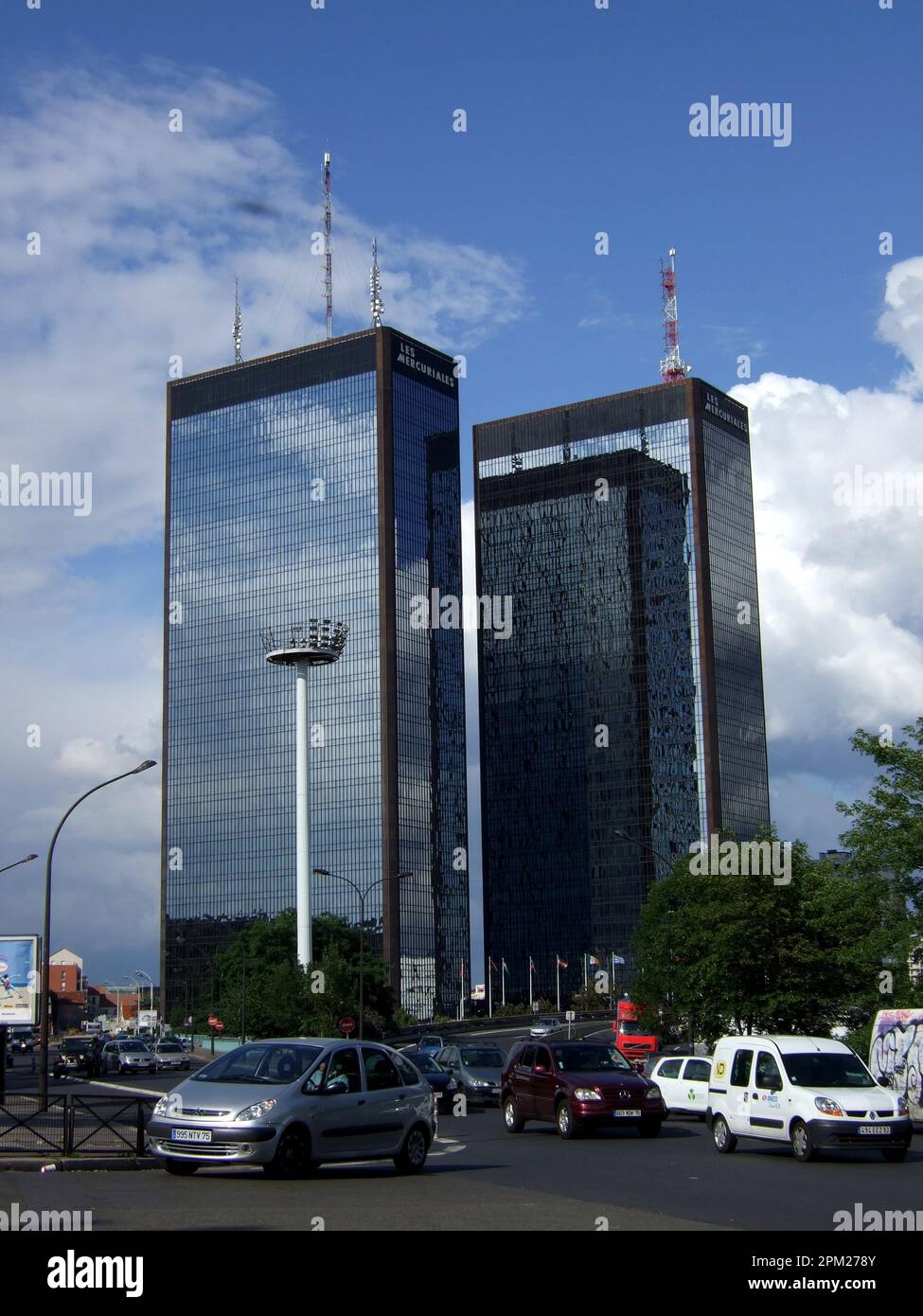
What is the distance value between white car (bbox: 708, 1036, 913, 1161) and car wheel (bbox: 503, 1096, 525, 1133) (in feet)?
16.9

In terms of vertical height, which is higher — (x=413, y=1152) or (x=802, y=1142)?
(x=413, y=1152)

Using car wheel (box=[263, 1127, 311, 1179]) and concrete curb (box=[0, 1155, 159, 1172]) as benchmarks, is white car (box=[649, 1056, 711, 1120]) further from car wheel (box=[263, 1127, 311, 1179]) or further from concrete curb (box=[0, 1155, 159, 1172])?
car wheel (box=[263, 1127, 311, 1179])

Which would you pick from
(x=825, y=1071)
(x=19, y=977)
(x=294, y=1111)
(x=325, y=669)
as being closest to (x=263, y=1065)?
(x=294, y=1111)

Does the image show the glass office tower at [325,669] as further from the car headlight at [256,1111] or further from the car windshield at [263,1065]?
the car headlight at [256,1111]

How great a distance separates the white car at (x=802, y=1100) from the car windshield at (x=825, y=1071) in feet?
0.04

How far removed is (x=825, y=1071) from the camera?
23.4 meters

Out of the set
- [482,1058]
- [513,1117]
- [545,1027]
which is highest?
[513,1117]

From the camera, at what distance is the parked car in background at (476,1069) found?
42.8m

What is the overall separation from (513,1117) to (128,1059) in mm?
46366

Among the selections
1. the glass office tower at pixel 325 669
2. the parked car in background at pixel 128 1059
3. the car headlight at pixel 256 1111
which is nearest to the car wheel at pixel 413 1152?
the car headlight at pixel 256 1111

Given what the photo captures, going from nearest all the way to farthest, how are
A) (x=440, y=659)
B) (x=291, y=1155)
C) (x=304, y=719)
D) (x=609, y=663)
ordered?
(x=291, y=1155) < (x=304, y=719) < (x=440, y=659) < (x=609, y=663)

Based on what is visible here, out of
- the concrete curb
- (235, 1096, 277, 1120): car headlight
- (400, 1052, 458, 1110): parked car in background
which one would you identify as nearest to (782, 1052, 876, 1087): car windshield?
(235, 1096, 277, 1120): car headlight

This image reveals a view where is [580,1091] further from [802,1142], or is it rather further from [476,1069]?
[476,1069]
